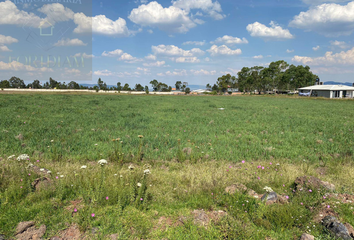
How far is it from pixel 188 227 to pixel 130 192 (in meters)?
1.58

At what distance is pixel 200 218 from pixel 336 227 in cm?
252

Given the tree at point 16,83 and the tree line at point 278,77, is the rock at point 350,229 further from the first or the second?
the tree at point 16,83

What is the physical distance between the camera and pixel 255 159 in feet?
26.2

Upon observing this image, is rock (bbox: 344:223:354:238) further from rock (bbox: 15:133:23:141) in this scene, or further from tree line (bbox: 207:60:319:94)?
tree line (bbox: 207:60:319:94)

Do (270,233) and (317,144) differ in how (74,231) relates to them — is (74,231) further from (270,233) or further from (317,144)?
(317,144)

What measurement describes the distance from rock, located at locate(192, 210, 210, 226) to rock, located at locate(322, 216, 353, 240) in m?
2.31

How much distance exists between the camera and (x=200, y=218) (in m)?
4.21

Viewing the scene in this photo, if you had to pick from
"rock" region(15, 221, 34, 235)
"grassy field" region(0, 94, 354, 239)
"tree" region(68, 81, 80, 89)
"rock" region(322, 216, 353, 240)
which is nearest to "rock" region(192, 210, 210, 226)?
"grassy field" region(0, 94, 354, 239)

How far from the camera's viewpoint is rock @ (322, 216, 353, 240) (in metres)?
3.59

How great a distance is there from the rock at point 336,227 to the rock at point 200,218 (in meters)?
2.31

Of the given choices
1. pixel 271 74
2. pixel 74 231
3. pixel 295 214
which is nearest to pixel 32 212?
pixel 74 231

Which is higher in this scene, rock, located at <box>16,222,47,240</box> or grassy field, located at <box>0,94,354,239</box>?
grassy field, located at <box>0,94,354,239</box>

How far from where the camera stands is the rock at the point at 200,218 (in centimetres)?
409

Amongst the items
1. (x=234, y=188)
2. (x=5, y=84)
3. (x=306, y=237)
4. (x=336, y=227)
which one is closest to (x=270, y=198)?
(x=234, y=188)
